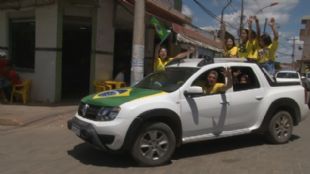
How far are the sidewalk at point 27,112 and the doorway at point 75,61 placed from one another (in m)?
2.71

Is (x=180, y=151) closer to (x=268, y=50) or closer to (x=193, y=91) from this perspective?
(x=193, y=91)

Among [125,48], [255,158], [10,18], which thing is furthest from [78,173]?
[125,48]

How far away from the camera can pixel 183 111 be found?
285 inches

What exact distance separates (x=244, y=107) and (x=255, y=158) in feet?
3.03

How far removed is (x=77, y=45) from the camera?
55.0 ft

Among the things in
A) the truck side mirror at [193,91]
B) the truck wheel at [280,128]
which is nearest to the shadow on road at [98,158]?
the truck side mirror at [193,91]

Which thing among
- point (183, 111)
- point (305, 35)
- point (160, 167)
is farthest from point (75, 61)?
point (305, 35)

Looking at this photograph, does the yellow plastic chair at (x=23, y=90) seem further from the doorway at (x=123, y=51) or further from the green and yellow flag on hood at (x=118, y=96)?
the green and yellow flag on hood at (x=118, y=96)

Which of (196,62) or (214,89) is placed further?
(196,62)

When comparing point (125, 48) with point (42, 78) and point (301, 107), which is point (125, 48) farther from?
point (301, 107)

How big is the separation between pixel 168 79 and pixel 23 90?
23.1 ft

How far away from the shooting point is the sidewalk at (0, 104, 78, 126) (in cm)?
1044

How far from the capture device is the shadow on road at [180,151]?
716 cm

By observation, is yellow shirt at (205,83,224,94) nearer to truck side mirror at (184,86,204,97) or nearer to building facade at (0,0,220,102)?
truck side mirror at (184,86,204,97)
